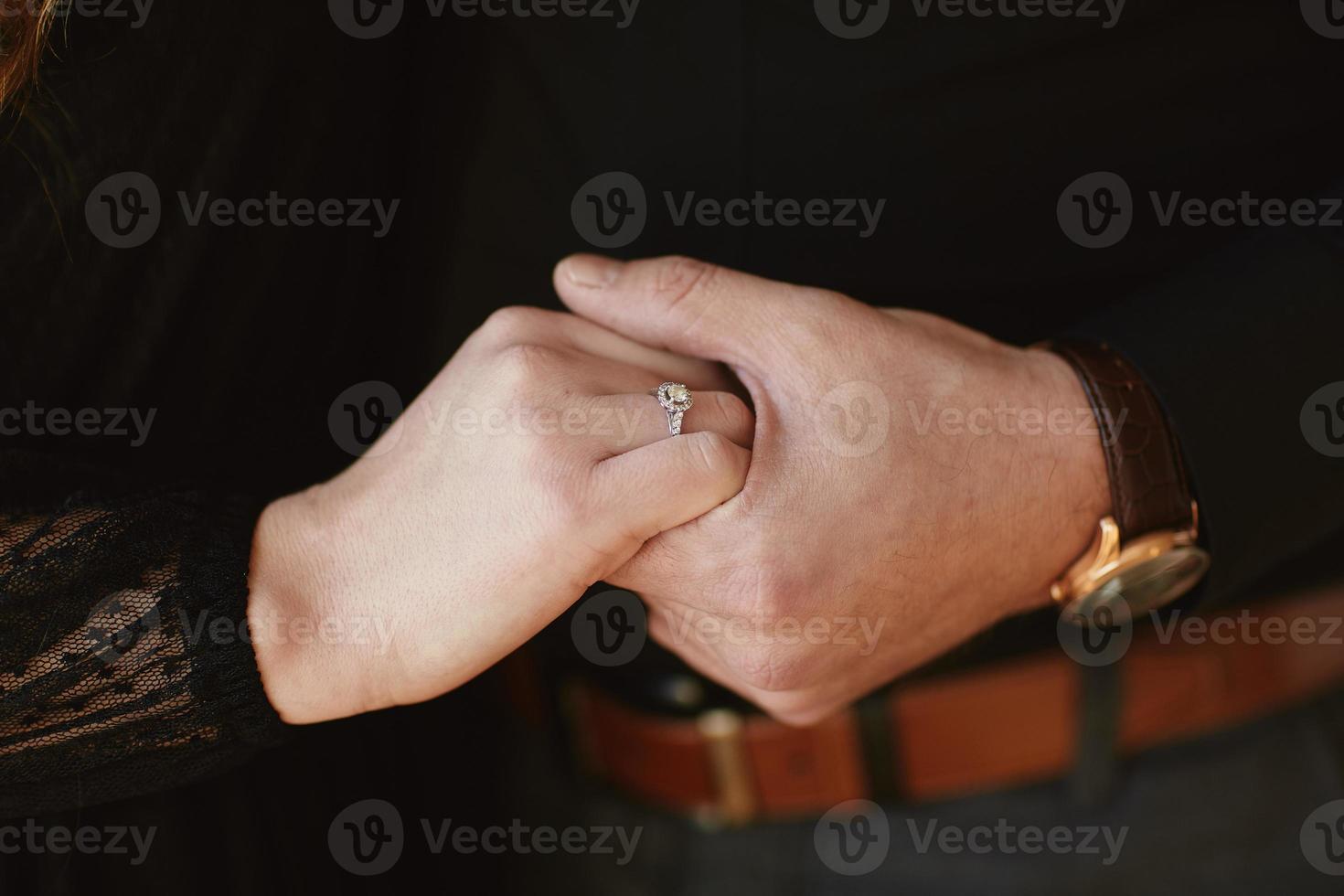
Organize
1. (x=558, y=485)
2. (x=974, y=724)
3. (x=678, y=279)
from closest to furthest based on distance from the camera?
1. (x=558, y=485)
2. (x=678, y=279)
3. (x=974, y=724)

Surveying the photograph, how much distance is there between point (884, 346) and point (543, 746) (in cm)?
77

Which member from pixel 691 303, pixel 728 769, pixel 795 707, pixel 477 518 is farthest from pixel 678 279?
pixel 728 769

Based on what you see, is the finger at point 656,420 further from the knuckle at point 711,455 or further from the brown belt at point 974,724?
the brown belt at point 974,724

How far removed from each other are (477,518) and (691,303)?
23 centimetres

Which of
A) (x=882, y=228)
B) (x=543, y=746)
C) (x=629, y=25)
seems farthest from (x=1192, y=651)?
(x=629, y=25)

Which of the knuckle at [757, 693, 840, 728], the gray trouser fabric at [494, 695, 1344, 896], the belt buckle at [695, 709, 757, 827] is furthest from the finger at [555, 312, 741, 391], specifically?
the gray trouser fabric at [494, 695, 1344, 896]

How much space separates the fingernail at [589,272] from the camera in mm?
738

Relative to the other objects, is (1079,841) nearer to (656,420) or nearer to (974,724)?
(974,724)

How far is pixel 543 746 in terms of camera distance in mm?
1226

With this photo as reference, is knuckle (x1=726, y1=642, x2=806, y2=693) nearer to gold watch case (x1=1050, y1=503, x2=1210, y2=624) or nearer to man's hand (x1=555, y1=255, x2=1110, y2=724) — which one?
man's hand (x1=555, y1=255, x2=1110, y2=724)

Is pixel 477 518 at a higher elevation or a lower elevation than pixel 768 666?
higher

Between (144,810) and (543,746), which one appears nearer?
(144,810)

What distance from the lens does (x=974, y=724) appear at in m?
1.05

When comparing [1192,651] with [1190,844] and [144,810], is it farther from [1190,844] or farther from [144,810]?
[144,810]
